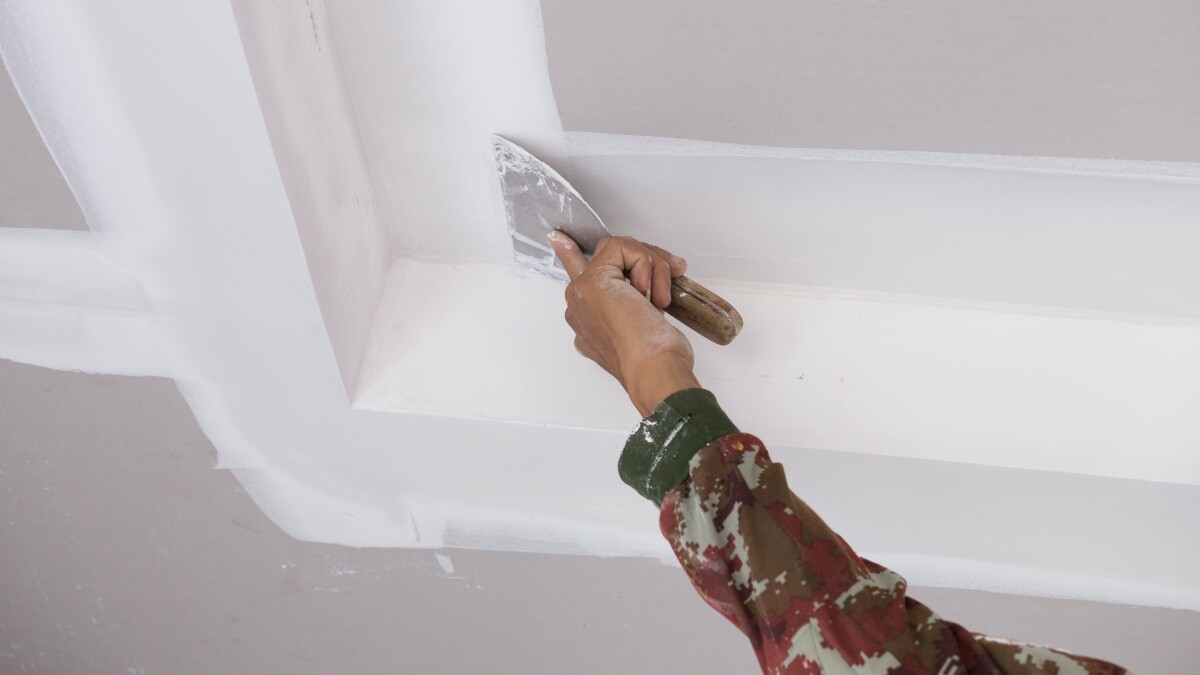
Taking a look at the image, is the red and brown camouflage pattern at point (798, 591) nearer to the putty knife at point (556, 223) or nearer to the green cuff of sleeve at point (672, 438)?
the green cuff of sleeve at point (672, 438)

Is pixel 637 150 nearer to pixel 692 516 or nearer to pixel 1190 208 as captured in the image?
pixel 692 516

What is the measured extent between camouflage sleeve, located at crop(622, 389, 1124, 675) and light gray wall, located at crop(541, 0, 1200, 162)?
14.5 inches

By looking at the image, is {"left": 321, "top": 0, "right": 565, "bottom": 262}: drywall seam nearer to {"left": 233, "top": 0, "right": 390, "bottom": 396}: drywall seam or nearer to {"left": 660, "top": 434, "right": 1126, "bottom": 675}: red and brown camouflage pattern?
{"left": 233, "top": 0, "right": 390, "bottom": 396}: drywall seam

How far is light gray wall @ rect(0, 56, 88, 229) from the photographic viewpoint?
0.96 meters

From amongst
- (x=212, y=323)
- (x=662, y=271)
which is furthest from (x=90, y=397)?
(x=662, y=271)

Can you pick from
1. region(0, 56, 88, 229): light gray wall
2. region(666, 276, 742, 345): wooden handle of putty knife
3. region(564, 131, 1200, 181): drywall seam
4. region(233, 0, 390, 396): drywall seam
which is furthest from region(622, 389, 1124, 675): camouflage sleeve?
region(0, 56, 88, 229): light gray wall

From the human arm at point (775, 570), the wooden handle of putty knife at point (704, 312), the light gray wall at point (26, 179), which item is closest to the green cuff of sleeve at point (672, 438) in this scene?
the human arm at point (775, 570)

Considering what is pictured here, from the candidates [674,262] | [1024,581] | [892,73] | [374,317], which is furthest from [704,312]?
[1024,581]

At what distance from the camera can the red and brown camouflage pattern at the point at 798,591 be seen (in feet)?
2.57

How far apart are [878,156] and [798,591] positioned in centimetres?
51

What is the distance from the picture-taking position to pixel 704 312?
1.08 meters

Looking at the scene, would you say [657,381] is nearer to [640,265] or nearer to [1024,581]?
[640,265]

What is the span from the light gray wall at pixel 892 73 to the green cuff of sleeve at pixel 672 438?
35cm

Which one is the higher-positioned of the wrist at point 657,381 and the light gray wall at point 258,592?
the wrist at point 657,381
